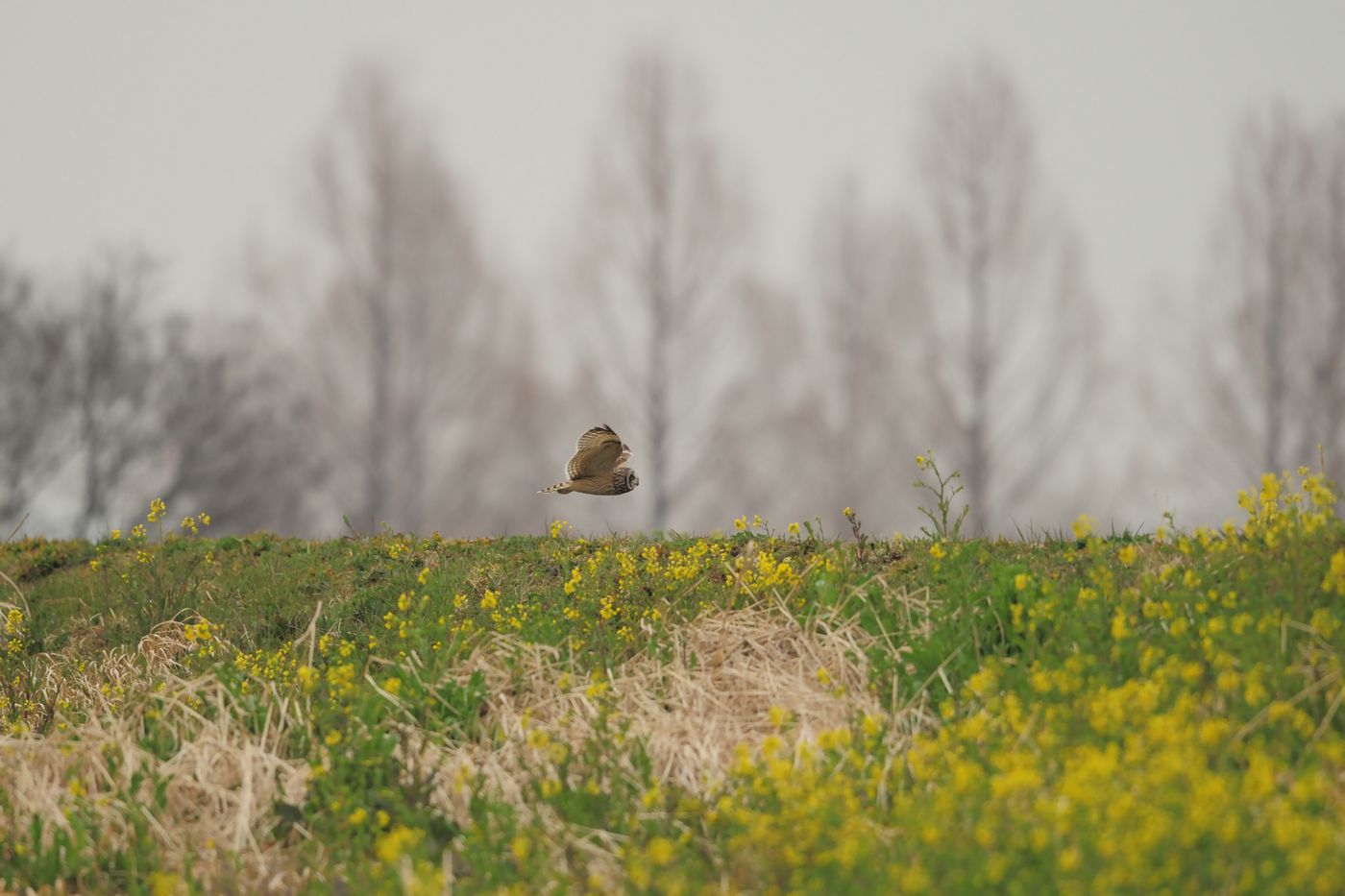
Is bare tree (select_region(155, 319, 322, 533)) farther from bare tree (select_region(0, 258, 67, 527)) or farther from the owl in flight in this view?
the owl in flight

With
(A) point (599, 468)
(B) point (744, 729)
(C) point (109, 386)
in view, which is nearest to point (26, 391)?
(C) point (109, 386)

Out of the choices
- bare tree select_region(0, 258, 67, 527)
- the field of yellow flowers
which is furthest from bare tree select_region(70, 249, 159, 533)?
the field of yellow flowers

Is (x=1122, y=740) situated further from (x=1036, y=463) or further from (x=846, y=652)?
(x=1036, y=463)

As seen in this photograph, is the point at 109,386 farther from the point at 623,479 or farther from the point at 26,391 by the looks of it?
the point at 623,479

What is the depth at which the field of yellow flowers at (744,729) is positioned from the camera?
12.7ft

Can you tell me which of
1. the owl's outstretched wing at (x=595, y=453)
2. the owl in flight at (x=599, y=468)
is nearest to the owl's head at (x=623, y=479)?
the owl in flight at (x=599, y=468)

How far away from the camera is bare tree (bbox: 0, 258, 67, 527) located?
2184cm

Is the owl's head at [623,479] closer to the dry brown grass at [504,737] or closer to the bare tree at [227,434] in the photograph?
the dry brown grass at [504,737]

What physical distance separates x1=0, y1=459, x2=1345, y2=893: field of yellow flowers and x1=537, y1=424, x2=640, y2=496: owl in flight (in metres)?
0.52

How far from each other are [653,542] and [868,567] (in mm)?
1945

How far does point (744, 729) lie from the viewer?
231 inches

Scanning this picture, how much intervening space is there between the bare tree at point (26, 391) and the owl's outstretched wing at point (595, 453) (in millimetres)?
16876

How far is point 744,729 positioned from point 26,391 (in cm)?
2111

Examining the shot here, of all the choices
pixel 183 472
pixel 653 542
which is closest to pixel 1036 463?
pixel 653 542
